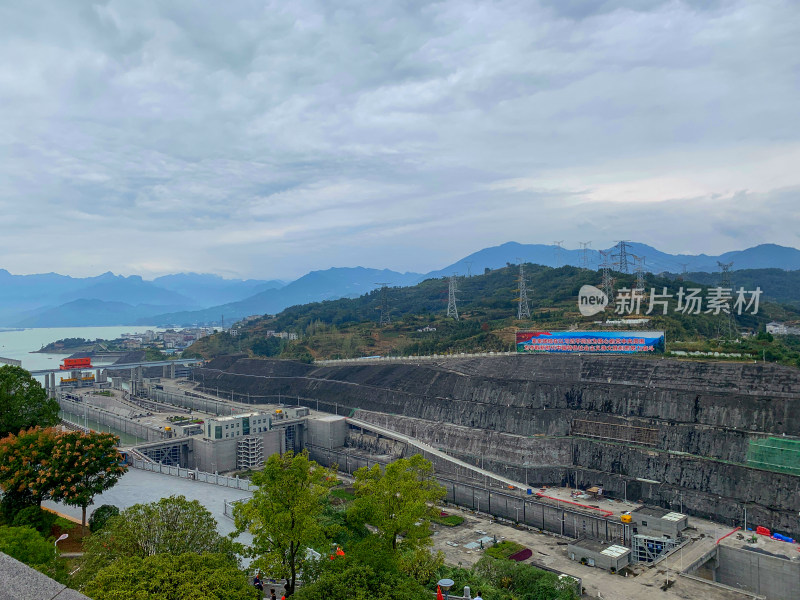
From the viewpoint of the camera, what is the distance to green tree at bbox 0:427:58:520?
89.9 ft

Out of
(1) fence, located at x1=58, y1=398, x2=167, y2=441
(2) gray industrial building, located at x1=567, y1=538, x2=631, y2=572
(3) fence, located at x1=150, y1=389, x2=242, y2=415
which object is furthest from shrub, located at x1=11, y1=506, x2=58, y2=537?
(3) fence, located at x1=150, y1=389, x2=242, y2=415

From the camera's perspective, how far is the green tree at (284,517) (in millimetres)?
19531

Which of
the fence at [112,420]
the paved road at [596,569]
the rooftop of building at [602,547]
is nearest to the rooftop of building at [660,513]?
the paved road at [596,569]

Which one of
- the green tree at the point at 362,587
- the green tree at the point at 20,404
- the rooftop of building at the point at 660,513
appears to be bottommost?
the rooftop of building at the point at 660,513

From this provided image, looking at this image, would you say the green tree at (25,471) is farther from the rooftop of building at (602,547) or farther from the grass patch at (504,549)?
the rooftop of building at (602,547)

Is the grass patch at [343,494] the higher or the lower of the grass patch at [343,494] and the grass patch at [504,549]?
the higher

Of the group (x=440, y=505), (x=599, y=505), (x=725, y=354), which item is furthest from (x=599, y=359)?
(x=440, y=505)

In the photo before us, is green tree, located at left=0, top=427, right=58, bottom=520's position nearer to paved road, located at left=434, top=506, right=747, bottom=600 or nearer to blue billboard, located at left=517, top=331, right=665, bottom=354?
paved road, located at left=434, top=506, right=747, bottom=600

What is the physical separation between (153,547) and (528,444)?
40.9 meters

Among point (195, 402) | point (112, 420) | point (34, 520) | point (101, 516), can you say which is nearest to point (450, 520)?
point (101, 516)

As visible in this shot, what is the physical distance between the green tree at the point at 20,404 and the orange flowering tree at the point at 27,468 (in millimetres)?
8230

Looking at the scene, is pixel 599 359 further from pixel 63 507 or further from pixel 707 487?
pixel 63 507

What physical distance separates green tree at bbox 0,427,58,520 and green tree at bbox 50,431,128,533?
0.46m

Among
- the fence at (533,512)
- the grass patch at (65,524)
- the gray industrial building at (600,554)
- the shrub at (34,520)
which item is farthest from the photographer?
the fence at (533,512)
